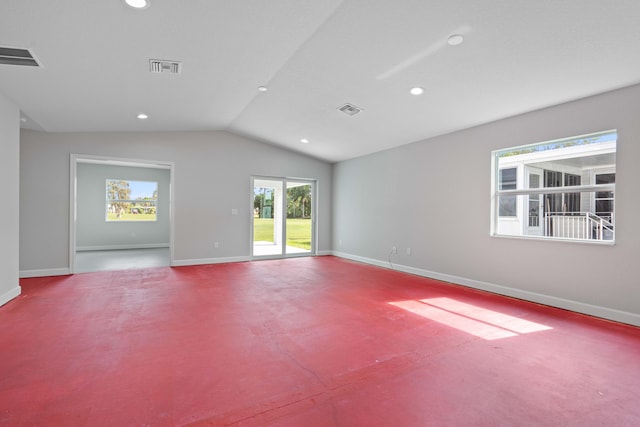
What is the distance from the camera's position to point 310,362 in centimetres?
240

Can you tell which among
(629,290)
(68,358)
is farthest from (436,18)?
(68,358)

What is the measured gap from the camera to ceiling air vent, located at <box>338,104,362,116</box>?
191 inches

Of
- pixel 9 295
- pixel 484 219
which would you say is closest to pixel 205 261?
pixel 9 295

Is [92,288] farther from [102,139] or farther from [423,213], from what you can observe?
[423,213]

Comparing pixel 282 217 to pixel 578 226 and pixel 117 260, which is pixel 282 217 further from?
pixel 578 226

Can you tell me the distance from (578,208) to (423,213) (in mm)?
2280

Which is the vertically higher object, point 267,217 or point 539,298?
point 267,217

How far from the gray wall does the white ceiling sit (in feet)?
13.5

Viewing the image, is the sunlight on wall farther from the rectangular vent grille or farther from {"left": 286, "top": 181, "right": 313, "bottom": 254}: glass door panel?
the rectangular vent grille

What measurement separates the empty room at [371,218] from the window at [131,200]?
2760 millimetres

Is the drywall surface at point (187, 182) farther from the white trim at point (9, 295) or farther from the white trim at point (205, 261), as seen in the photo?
the white trim at point (9, 295)

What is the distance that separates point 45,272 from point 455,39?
7250mm

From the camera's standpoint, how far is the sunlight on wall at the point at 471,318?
3061 millimetres

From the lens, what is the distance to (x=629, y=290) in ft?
10.8
